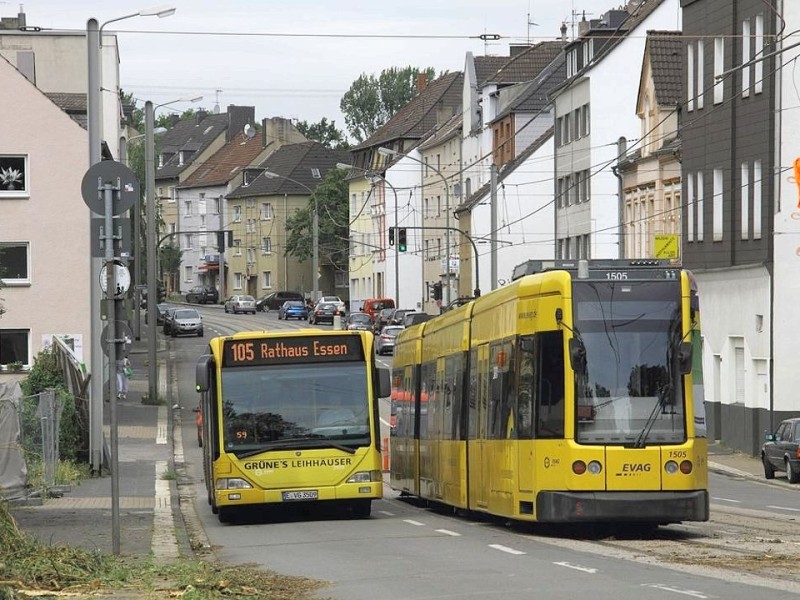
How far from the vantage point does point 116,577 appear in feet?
45.4

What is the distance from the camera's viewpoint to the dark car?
35844 millimetres

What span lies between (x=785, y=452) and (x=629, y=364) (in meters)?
19.5

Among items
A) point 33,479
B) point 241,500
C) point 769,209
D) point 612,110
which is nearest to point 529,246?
point 612,110

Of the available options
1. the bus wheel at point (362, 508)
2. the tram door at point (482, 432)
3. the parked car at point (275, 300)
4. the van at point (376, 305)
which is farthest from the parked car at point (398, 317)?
the tram door at point (482, 432)

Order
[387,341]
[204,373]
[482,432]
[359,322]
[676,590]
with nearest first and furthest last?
[676,590] < [482,432] < [204,373] < [387,341] < [359,322]

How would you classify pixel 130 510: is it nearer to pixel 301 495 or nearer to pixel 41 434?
pixel 301 495

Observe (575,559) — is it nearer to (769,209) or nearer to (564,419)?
(564,419)

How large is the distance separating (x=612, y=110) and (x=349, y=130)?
86.6m

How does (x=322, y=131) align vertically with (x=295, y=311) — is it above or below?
above

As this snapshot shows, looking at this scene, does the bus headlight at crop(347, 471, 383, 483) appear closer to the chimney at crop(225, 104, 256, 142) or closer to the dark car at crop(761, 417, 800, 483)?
the dark car at crop(761, 417, 800, 483)

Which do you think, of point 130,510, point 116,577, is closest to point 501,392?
point 116,577

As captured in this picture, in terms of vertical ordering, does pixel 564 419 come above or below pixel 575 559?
above

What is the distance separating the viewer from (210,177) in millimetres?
152500

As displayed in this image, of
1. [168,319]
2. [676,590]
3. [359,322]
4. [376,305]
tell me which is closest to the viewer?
[676,590]
